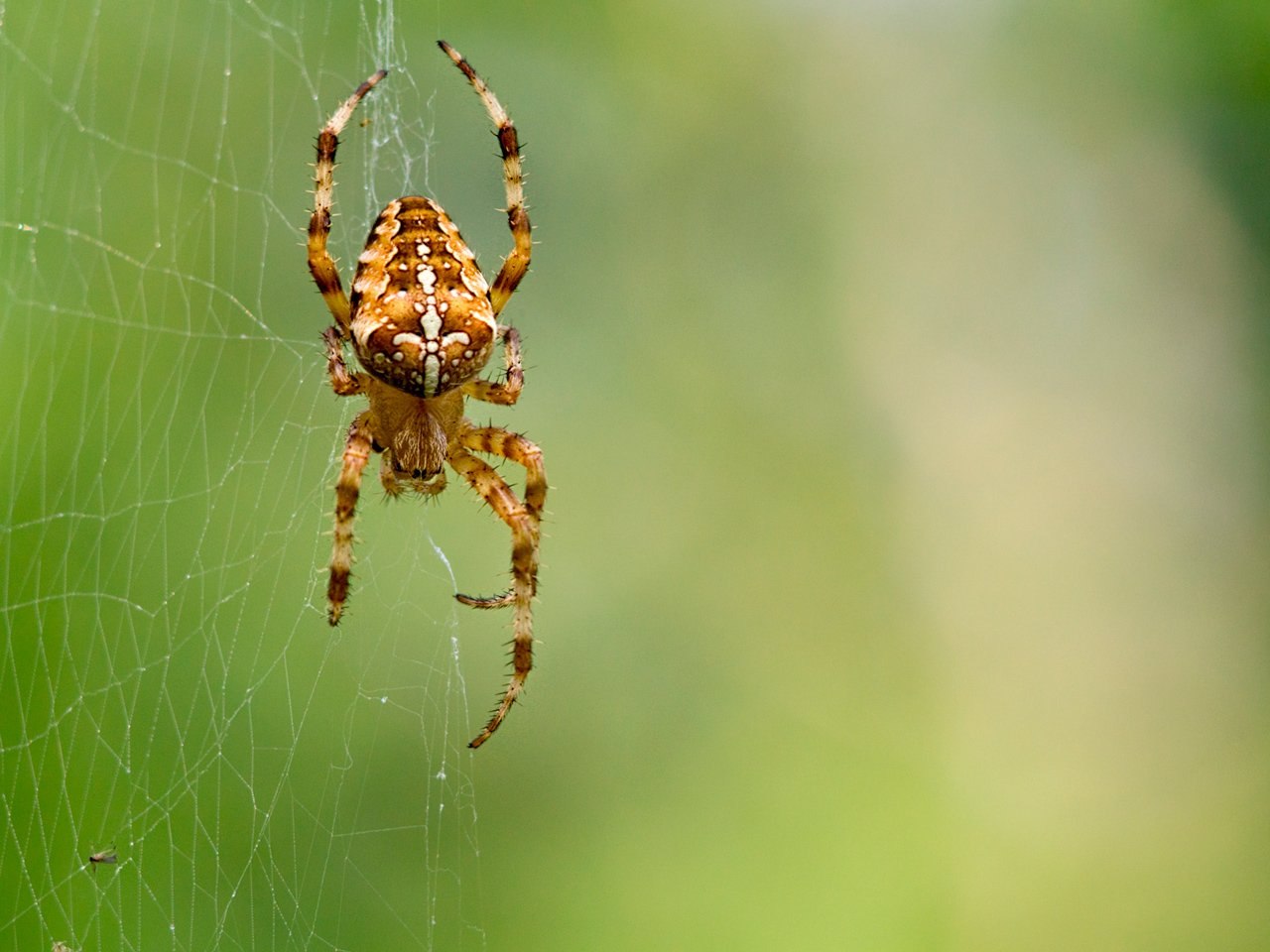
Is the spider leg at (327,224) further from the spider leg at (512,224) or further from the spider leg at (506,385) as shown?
the spider leg at (506,385)

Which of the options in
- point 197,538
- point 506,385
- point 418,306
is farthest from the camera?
point 197,538

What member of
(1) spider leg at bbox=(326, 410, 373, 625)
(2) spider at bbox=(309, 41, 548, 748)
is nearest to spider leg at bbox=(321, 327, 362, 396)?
(2) spider at bbox=(309, 41, 548, 748)

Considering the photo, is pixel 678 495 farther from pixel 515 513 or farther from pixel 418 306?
pixel 418 306

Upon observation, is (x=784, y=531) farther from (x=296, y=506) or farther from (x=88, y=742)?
(x=88, y=742)

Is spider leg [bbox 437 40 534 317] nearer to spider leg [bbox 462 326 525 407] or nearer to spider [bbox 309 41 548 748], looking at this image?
spider [bbox 309 41 548 748]

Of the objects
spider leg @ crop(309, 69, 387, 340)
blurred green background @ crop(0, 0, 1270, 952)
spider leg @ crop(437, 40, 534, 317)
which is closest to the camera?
spider leg @ crop(309, 69, 387, 340)

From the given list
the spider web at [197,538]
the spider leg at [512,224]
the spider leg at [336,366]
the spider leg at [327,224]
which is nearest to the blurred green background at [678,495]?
the spider web at [197,538]

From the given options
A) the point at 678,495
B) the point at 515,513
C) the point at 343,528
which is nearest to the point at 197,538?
the point at 343,528

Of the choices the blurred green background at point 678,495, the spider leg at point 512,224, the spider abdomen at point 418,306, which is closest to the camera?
the spider abdomen at point 418,306
